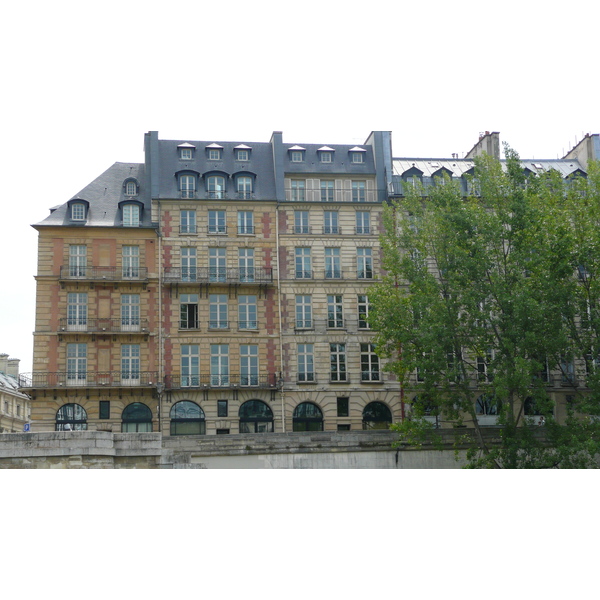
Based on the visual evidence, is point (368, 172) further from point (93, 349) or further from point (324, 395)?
point (93, 349)

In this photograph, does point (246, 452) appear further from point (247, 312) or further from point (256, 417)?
point (247, 312)

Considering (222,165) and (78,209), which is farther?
(222,165)

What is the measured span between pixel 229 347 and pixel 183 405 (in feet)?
11.9

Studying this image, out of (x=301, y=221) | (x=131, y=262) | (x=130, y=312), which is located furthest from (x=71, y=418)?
(x=301, y=221)

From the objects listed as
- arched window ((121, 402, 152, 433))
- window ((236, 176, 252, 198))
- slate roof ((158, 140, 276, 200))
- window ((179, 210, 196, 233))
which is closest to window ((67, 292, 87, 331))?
arched window ((121, 402, 152, 433))

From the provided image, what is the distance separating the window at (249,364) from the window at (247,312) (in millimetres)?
1046

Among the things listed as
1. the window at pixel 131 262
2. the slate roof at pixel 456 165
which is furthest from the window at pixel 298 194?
the window at pixel 131 262

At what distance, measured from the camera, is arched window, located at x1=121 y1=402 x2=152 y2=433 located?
41594 mm

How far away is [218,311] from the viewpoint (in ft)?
144

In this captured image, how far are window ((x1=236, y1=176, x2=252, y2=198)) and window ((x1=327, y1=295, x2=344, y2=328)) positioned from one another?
6.87 metres

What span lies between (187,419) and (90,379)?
499 centimetres

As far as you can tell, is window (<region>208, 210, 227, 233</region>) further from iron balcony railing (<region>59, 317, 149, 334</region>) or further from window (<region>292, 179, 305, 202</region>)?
iron balcony railing (<region>59, 317, 149, 334</region>)

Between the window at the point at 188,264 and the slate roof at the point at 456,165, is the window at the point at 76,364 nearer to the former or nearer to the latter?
the window at the point at 188,264

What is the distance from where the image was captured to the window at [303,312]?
145 feet
